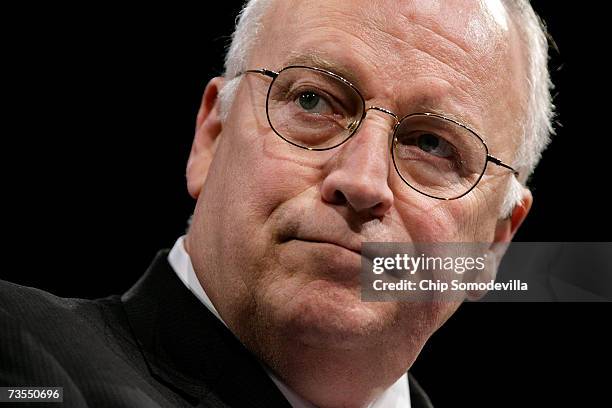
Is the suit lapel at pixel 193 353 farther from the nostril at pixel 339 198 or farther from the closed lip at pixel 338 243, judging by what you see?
the nostril at pixel 339 198

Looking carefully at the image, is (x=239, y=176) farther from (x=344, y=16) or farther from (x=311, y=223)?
(x=344, y=16)

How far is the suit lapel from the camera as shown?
2037 millimetres

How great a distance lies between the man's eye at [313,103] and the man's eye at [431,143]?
0.22 metres

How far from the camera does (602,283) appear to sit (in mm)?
2879

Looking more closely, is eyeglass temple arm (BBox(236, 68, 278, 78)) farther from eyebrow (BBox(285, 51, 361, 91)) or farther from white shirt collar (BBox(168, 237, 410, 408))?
white shirt collar (BBox(168, 237, 410, 408))

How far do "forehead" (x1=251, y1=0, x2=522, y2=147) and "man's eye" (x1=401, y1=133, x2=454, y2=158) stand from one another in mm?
76

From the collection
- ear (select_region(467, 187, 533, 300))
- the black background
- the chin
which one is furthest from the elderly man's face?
the black background

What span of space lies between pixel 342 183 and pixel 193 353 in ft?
1.80

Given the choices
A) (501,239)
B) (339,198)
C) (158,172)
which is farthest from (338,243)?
(158,172)

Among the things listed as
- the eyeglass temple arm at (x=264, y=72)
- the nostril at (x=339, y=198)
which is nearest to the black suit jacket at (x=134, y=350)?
the nostril at (x=339, y=198)

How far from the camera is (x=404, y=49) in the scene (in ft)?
7.33

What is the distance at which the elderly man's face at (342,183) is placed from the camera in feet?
6.68

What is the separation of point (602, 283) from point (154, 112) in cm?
175

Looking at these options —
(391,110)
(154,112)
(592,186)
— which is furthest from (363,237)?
(592,186)
